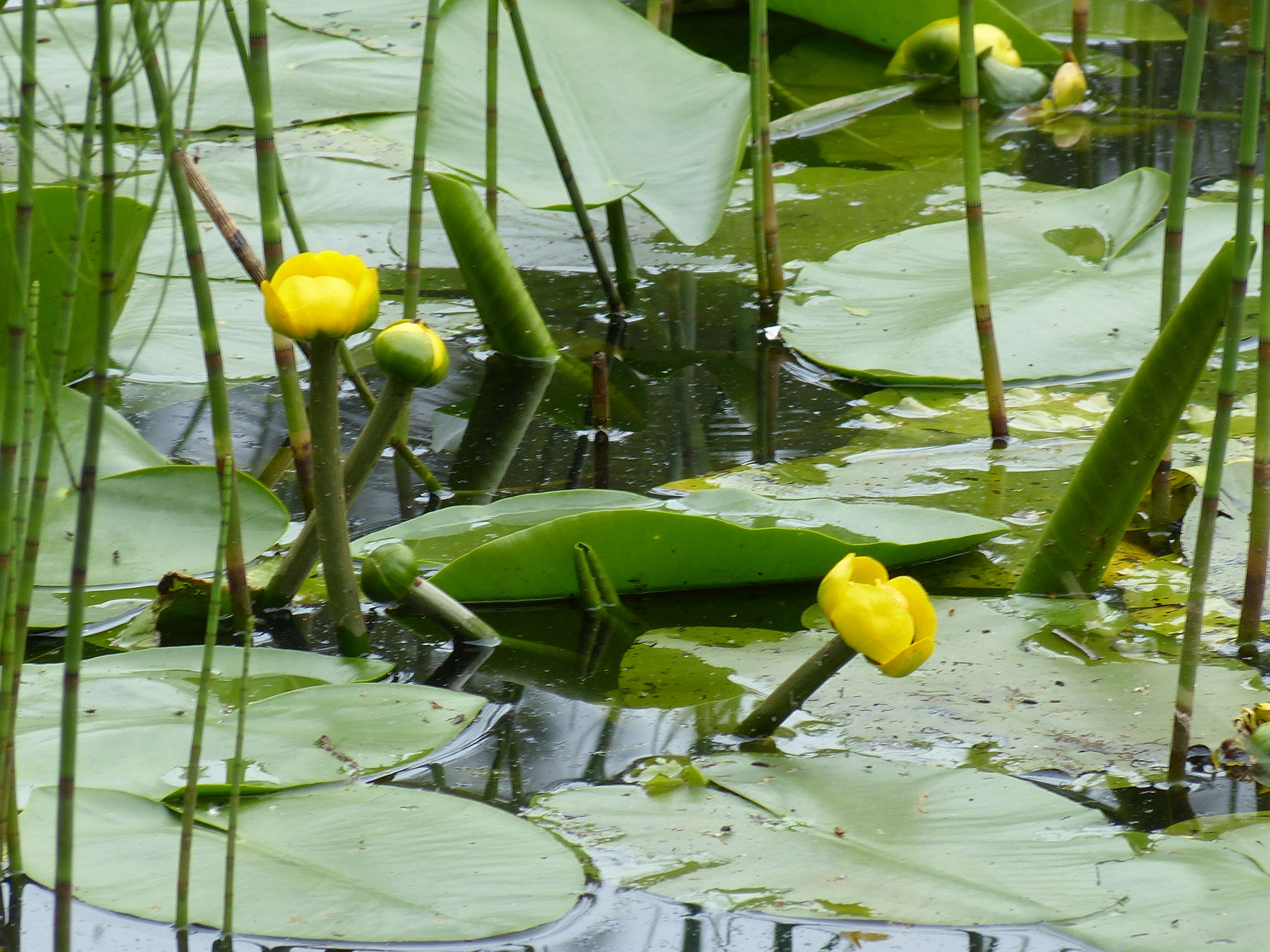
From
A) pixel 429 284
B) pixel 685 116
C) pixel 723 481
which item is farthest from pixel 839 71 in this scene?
pixel 723 481

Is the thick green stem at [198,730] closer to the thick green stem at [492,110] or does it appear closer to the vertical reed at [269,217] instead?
the vertical reed at [269,217]

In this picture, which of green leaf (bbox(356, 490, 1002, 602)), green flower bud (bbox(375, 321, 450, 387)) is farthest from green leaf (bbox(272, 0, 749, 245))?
green flower bud (bbox(375, 321, 450, 387))

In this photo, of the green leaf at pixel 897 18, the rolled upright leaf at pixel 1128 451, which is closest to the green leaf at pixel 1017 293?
the rolled upright leaf at pixel 1128 451

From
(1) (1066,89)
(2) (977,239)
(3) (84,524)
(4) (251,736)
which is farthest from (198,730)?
(1) (1066,89)

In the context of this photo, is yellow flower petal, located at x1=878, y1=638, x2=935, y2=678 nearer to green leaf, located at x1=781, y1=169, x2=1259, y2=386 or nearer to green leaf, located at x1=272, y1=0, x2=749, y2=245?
green leaf, located at x1=781, y1=169, x2=1259, y2=386

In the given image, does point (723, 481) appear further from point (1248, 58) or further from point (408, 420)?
point (1248, 58)

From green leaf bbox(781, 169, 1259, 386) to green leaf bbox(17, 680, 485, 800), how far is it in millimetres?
863

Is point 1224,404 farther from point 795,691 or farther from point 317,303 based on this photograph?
point 317,303

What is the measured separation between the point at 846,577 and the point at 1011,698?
0.24 meters

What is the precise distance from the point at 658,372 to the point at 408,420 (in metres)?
0.35

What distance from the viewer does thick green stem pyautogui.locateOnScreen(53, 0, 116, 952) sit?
24.1 inches

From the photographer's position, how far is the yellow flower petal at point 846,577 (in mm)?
835

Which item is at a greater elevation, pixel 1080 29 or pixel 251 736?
pixel 1080 29

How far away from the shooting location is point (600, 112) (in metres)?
2.00
